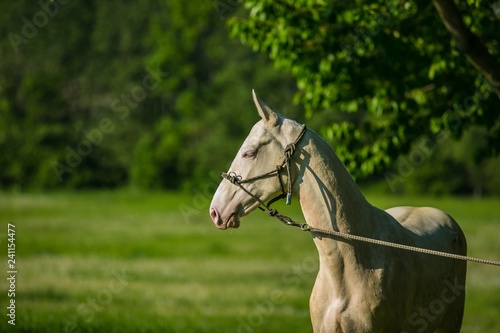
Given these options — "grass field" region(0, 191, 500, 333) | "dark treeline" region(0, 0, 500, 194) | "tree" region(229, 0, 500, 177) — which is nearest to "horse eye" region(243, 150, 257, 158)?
"tree" region(229, 0, 500, 177)

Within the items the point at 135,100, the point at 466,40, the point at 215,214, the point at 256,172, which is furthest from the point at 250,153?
the point at 135,100

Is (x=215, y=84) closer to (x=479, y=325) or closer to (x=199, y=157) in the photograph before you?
(x=199, y=157)

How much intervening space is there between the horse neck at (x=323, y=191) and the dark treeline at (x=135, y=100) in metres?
55.1

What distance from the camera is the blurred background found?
461 inches

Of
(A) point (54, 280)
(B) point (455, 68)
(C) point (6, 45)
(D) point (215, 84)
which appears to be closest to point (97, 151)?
(D) point (215, 84)

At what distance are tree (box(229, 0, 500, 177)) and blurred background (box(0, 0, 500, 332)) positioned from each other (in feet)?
0.09

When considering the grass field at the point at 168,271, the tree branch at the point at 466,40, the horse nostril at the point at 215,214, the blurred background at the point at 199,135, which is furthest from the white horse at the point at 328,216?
the grass field at the point at 168,271

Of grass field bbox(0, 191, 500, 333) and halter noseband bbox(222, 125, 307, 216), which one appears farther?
grass field bbox(0, 191, 500, 333)

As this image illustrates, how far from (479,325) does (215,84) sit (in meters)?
75.0

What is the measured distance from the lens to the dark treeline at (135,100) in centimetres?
7256

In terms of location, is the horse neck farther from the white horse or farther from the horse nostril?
the horse nostril

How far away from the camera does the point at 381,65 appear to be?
11.8 meters

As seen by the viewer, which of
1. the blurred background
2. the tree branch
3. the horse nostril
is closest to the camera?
the horse nostril

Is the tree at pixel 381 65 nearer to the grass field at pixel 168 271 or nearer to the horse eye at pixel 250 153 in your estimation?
the grass field at pixel 168 271
